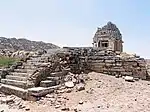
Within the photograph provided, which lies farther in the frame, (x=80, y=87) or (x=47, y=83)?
(x=47, y=83)

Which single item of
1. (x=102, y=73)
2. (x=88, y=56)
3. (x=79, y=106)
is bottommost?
(x=79, y=106)

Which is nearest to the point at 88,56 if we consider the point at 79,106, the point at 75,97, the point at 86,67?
the point at 86,67

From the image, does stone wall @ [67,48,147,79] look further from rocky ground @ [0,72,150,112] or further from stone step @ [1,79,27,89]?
stone step @ [1,79,27,89]

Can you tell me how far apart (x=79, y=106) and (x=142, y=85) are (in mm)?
3229

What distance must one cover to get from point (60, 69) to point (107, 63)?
2.14 metres

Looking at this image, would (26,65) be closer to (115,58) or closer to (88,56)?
(88,56)

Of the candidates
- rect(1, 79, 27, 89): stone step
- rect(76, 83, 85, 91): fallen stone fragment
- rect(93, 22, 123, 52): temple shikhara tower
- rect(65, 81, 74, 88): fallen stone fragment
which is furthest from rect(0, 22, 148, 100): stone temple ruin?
rect(93, 22, 123, 52): temple shikhara tower

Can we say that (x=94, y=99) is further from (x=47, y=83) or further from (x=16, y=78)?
(x=16, y=78)

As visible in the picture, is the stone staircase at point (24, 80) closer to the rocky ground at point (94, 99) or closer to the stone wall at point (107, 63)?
the rocky ground at point (94, 99)

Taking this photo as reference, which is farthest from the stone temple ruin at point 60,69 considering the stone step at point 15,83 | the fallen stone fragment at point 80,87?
the fallen stone fragment at point 80,87

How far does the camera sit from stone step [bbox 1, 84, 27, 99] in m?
9.31

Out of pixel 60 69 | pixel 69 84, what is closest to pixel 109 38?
pixel 60 69

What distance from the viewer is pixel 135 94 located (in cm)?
857

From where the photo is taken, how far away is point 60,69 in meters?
11.1
